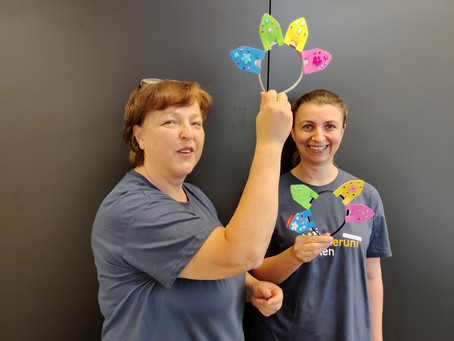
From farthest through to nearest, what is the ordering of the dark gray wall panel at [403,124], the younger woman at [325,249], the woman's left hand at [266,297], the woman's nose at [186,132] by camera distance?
the dark gray wall panel at [403,124], the younger woman at [325,249], the woman's left hand at [266,297], the woman's nose at [186,132]

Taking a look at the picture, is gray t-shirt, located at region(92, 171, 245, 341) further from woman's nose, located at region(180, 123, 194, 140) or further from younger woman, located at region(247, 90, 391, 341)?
younger woman, located at region(247, 90, 391, 341)

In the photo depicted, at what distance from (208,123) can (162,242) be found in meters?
0.71

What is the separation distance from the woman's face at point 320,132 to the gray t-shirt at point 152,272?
56 cm

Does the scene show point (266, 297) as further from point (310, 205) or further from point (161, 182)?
point (161, 182)

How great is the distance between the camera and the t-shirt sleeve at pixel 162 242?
0.77 meters

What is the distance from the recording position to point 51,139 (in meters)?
1.23

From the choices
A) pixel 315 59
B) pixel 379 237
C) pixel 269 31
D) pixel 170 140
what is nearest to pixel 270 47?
pixel 269 31

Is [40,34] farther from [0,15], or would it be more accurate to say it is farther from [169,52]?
[169,52]

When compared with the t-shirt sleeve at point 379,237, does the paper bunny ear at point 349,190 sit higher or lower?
higher

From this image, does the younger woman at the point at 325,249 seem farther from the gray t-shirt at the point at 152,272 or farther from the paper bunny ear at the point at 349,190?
the gray t-shirt at the point at 152,272

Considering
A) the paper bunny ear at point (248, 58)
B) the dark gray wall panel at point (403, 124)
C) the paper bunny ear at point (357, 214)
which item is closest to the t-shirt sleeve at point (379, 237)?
the paper bunny ear at point (357, 214)

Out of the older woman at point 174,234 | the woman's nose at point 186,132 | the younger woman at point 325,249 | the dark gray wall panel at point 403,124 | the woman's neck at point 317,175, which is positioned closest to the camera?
the older woman at point 174,234

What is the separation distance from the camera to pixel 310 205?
1117mm

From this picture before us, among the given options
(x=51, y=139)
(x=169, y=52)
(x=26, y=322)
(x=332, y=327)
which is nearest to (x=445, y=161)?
(x=332, y=327)
